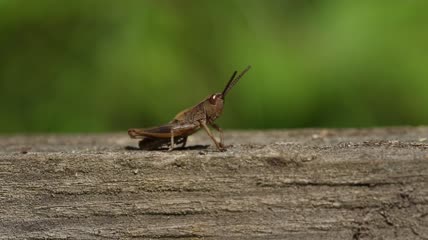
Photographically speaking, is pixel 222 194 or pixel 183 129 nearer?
pixel 222 194

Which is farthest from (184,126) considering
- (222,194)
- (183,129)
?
(222,194)

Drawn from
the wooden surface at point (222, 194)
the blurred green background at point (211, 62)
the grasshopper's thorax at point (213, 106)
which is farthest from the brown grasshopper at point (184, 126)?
the blurred green background at point (211, 62)

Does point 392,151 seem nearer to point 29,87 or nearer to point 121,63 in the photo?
point 121,63

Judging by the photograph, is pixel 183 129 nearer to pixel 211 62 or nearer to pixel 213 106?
pixel 213 106

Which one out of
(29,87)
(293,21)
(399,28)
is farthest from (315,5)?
(29,87)

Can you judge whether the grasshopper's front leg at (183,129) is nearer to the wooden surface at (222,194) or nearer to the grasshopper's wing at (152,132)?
the grasshopper's wing at (152,132)

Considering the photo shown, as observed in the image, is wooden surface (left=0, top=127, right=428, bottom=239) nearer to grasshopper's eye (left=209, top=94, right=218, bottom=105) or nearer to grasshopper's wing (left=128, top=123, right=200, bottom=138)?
grasshopper's wing (left=128, top=123, right=200, bottom=138)
